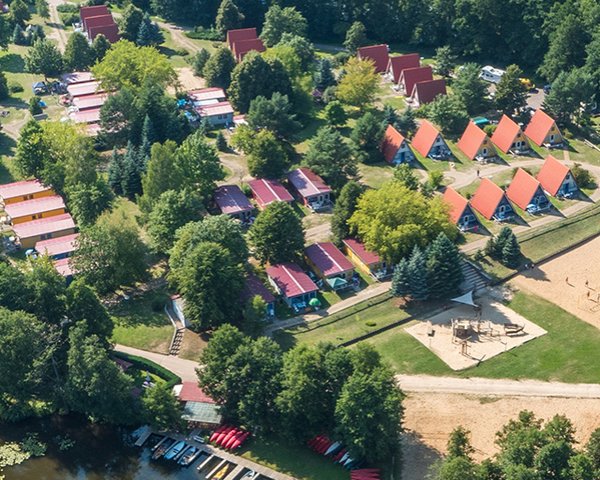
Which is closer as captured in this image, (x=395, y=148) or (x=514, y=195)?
(x=514, y=195)

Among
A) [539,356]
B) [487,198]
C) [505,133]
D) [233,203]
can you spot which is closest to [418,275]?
[539,356]

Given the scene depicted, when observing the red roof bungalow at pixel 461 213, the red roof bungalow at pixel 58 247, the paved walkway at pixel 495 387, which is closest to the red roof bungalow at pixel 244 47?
the red roof bungalow at pixel 461 213

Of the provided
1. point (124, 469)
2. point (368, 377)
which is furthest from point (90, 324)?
point (368, 377)

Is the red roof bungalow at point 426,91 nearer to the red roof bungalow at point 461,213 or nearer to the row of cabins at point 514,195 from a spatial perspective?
the row of cabins at point 514,195

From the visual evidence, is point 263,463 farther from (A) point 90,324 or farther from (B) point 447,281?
(B) point 447,281

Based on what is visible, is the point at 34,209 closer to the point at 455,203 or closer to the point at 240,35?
the point at 455,203

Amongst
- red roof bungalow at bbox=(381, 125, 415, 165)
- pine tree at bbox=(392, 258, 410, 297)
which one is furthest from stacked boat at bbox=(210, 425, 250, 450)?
red roof bungalow at bbox=(381, 125, 415, 165)
